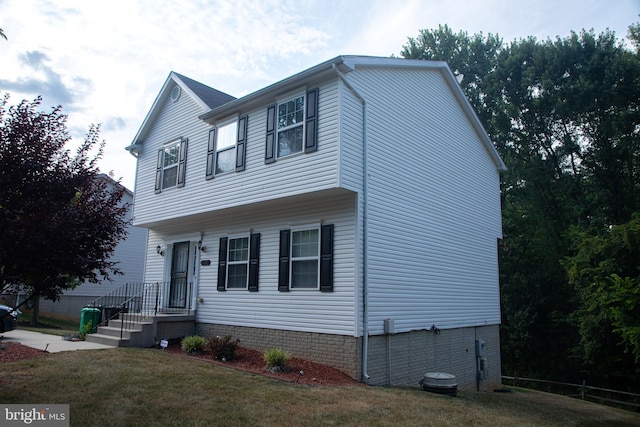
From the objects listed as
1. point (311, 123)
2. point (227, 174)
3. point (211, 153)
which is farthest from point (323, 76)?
point (211, 153)

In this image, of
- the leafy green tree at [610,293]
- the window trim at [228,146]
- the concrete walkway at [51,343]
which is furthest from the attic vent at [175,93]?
the leafy green tree at [610,293]

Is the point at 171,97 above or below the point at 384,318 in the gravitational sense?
above

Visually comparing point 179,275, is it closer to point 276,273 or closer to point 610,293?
point 276,273

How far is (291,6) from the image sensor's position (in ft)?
33.8

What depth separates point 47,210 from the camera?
719 centimetres

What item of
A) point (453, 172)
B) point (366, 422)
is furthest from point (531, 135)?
point (366, 422)

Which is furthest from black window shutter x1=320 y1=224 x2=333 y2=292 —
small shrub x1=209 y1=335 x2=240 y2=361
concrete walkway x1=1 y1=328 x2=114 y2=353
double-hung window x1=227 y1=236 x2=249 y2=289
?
concrete walkway x1=1 y1=328 x2=114 y2=353

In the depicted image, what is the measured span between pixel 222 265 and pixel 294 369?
4.48 m

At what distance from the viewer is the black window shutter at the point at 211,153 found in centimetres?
1320

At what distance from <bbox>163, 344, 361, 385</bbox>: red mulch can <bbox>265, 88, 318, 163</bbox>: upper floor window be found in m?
4.71

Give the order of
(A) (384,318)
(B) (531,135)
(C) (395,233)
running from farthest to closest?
(B) (531,135)
(C) (395,233)
(A) (384,318)

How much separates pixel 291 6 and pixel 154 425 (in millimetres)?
8501

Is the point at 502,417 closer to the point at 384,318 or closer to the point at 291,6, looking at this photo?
the point at 384,318

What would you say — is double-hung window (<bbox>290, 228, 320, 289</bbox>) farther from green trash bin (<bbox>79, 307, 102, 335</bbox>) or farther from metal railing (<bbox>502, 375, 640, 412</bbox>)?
metal railing (<bbox>502, 375, 640, 412</bbox>)
